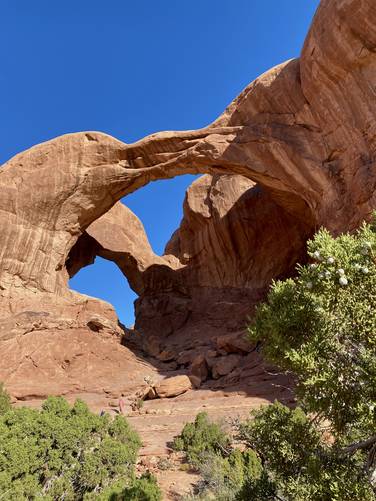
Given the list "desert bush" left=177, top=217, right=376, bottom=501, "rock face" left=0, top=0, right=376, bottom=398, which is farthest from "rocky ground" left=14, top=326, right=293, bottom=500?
"desert bush" left=177, top=217, right=376, bottom=501

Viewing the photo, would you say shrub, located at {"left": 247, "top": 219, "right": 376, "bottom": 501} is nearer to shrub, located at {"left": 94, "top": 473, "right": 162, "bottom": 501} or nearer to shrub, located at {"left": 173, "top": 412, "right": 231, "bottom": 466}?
shrub, located at {"left": 94, "top": 473, "right": 162, "bottom": 501}

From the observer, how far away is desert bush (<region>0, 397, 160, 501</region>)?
614cm

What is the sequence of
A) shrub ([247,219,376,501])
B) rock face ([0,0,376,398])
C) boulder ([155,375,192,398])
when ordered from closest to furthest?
shrub ([247,219,376,501]) < rock face ([0,0,376,398]) < boulder ([155,375,192,398])

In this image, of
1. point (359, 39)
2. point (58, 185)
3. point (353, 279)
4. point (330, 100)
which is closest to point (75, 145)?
point (58, 185)

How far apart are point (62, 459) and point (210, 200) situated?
29.0m

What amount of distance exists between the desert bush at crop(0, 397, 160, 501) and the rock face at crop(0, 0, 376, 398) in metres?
12.3

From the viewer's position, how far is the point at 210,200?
34281mm

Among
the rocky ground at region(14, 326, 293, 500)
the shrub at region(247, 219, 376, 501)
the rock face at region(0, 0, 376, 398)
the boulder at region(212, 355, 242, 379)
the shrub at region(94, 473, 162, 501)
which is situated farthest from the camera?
the boulder at region(212, 355, 242, 379)

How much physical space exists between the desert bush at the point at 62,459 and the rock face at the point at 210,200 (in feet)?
40.4

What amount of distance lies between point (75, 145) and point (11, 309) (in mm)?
11577

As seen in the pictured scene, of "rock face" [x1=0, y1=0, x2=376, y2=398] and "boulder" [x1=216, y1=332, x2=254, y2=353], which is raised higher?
"rock face" [x1=0, y1=0, x2=376, y2=398]

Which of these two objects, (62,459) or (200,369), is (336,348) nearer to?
(62,459)

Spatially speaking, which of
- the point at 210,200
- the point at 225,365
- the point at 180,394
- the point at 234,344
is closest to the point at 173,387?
the point at 180,394

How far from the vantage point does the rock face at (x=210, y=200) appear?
57.1 feet
